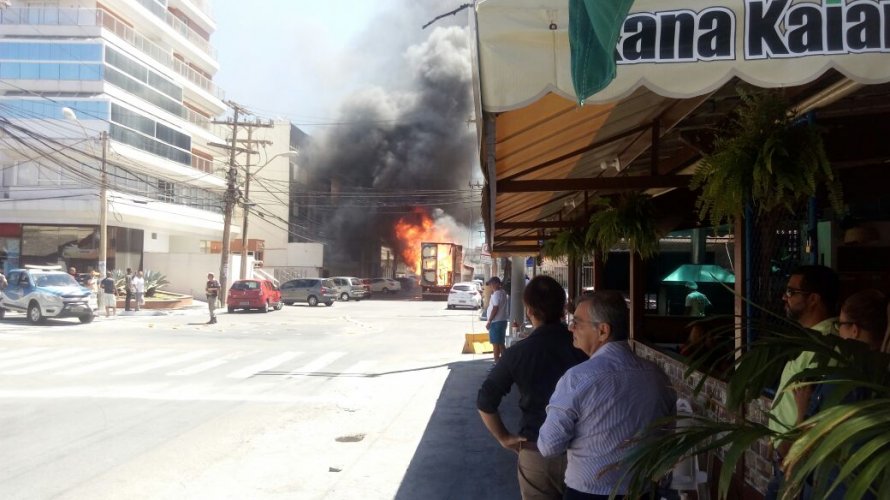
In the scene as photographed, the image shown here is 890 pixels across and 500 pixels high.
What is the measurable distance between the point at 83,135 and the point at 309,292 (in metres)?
12.9

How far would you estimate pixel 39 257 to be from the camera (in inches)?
1432

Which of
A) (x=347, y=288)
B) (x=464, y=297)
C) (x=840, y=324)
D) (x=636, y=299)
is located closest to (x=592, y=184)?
(x=840, y=324)

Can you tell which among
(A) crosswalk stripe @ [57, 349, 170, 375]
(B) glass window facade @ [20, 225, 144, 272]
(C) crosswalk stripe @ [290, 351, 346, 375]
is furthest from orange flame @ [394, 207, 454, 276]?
(A) crosswalk stripe @ [57, 349, 170, 375]

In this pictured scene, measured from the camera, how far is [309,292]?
38.2 m

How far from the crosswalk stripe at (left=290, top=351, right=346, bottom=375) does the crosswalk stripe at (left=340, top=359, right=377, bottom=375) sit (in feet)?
1.89

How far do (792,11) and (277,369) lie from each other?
1225 centimetres

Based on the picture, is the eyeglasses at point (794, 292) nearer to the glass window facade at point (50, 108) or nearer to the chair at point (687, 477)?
the chair at point (687, 477)

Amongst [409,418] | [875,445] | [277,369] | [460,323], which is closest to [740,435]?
[875,445]

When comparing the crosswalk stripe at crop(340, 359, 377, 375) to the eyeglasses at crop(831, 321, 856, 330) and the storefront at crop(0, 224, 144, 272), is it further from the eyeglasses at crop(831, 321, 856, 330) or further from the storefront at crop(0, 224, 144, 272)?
the storefront at crop(0, 224, 144, 272)

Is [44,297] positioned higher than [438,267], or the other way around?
[438,267]

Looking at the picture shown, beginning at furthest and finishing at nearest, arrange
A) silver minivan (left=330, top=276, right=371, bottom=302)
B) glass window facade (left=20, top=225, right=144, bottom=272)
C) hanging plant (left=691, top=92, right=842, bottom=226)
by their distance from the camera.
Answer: silver minivan (left=330, top=276, right=371, bottom=302) < glass window facade (left=20, top=225, right=144, bottom=272) < hanging plant (left=691, top=92, right=842, bottom=226)

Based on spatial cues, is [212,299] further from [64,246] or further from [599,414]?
[599,414]

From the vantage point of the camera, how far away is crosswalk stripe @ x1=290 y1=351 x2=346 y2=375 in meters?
13.3

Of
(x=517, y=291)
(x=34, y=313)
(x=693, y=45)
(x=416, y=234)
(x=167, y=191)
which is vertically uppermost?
(x=167, y=191)
